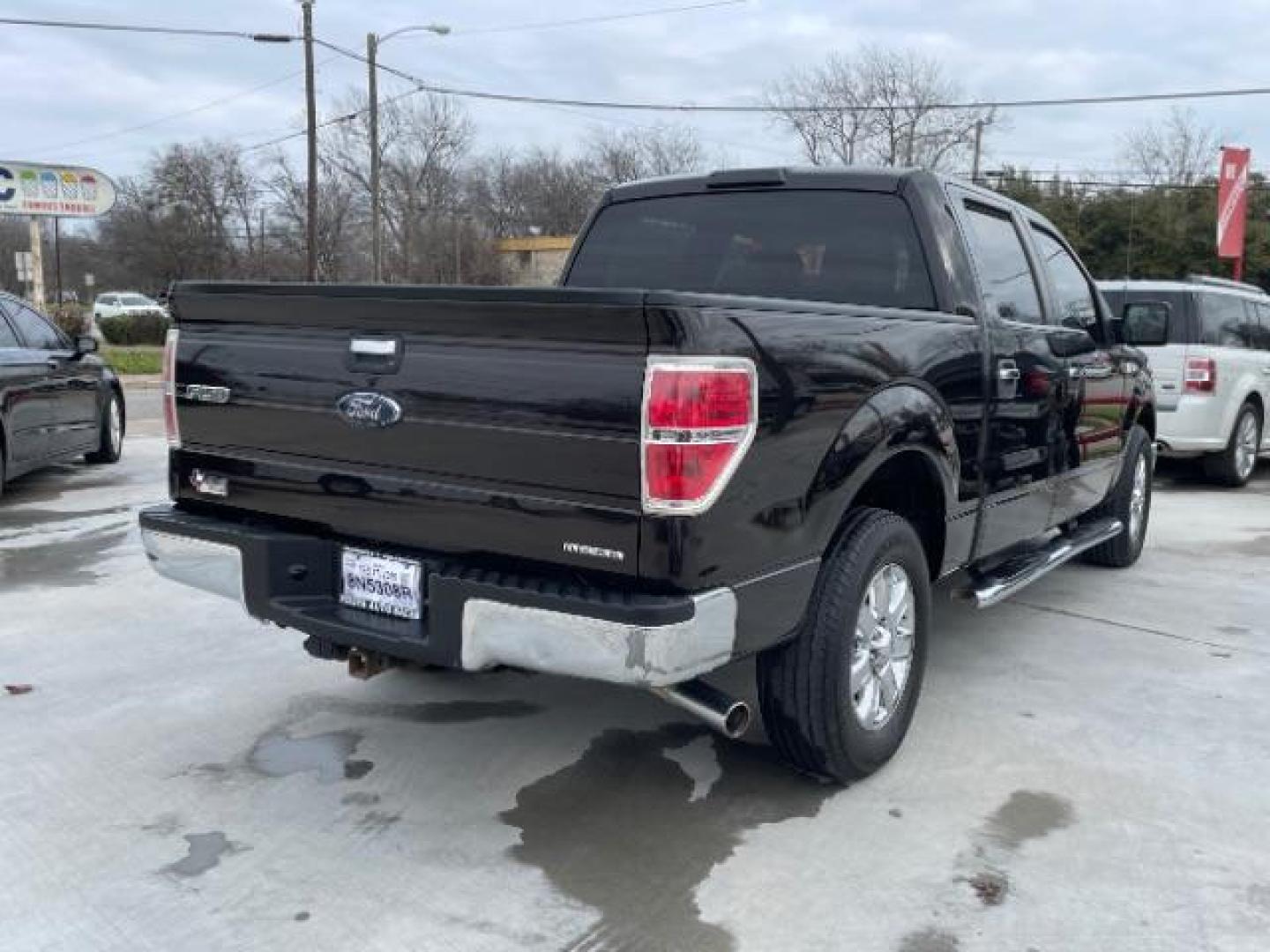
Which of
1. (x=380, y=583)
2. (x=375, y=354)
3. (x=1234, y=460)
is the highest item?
(x=375, y=354)

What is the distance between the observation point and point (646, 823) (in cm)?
333

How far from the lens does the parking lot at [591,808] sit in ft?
9.21

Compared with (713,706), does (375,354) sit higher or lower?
higher

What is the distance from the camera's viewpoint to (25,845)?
316cm

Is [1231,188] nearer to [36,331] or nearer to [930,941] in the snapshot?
[36,331]

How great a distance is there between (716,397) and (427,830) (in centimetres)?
153

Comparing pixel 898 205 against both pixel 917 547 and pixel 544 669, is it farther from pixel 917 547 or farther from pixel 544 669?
pixel 544 669

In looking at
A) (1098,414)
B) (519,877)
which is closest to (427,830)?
(519,877)

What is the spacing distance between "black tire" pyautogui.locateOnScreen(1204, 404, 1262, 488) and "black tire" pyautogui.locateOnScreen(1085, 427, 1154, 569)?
3472 mm

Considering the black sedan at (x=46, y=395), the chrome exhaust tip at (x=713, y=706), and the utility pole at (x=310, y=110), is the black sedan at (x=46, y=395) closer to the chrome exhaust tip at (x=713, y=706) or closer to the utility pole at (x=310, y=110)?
the chrome exhaust tip at (x=713, y=706)

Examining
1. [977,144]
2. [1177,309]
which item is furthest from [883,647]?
[977,144]

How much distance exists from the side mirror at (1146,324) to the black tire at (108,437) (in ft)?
26.1

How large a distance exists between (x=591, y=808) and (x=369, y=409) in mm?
1338

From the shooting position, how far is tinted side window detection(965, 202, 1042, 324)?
447 cm
